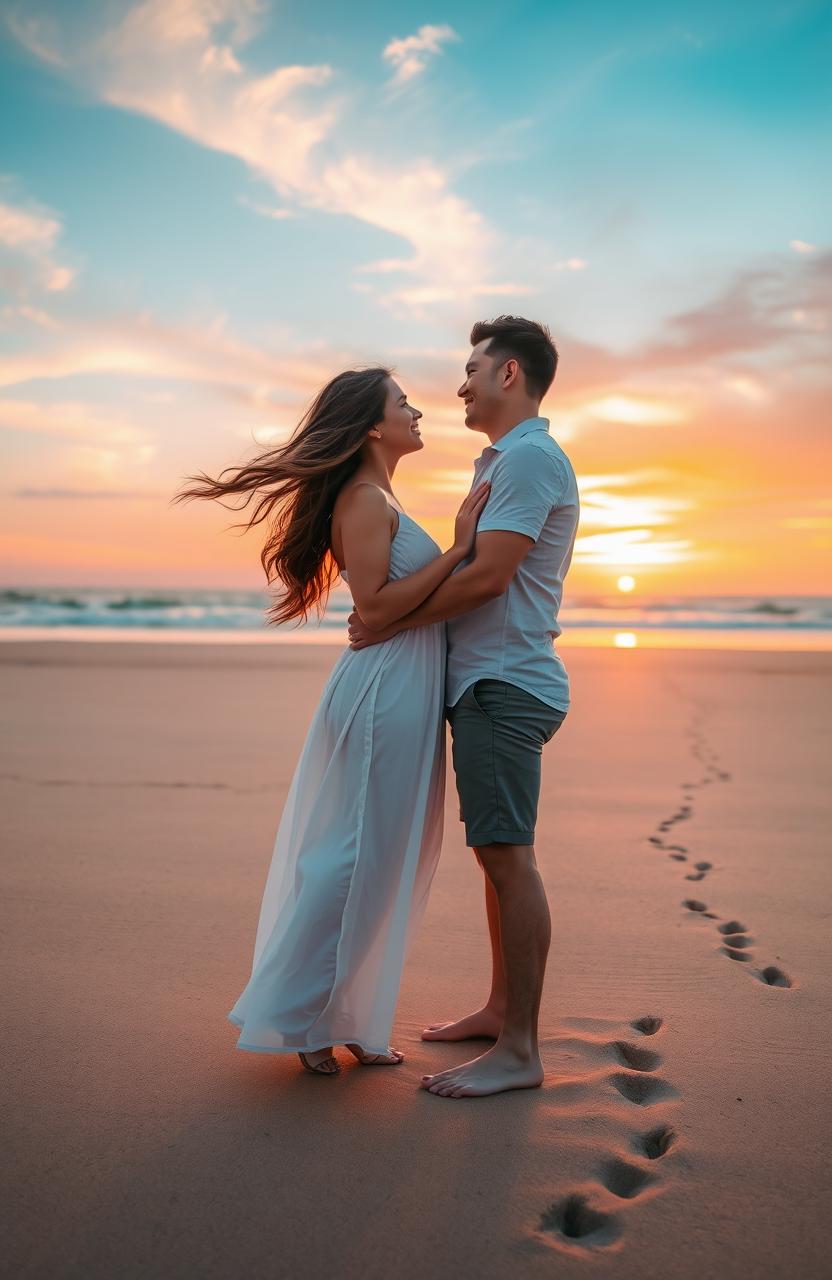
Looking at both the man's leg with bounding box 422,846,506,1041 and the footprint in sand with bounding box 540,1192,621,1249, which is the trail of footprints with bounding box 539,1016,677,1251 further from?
the man's leg with bounding box 422,846,506,1041

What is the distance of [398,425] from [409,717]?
92cm

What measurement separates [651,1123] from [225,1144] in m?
1.07

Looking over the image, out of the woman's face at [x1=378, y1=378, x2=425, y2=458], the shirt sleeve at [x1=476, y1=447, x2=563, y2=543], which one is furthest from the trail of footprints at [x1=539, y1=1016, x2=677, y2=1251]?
the woman's face at [x1=378, y1=378, x2=425, y2=458]

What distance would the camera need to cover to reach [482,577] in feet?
9.30

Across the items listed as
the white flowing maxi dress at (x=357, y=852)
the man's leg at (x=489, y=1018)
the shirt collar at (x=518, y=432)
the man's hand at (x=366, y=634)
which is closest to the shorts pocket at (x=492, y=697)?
the white flowing maxi dress at (x=357, y=852)

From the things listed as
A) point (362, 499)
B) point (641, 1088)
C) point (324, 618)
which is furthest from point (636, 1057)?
point (324, 618)

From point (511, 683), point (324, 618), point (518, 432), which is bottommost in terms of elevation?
point (324, 618)

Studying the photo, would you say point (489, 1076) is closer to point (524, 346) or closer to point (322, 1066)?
point (322, 1066)

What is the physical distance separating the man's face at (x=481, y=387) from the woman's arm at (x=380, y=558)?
0.27 meters

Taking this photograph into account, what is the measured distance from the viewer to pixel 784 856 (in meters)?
5.09

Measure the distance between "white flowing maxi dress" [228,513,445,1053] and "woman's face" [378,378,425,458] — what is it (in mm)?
250

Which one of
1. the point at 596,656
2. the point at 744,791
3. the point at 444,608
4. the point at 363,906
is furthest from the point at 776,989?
the point at 596,656

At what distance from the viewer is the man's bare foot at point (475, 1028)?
124 inches

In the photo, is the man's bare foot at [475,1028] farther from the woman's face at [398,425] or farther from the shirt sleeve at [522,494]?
the woman's face at [398,425]
